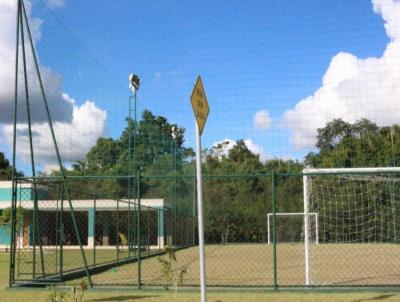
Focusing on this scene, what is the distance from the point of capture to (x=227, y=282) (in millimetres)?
12023

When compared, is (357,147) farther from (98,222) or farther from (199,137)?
(199,137)

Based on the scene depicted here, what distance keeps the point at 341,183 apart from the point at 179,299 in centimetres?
2212

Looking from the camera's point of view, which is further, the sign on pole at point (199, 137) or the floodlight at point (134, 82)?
the floodlight at point (134, 82)

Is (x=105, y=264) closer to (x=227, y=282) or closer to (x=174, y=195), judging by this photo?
(x=227, y=282)

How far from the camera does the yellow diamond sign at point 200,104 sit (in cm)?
634

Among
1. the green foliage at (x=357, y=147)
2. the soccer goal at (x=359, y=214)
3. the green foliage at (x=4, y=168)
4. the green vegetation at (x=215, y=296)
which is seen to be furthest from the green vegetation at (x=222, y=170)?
the green foliage at (x=4, y=168)

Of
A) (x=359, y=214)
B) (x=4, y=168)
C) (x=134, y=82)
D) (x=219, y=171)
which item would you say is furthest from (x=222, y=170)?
(x=4, y=168)

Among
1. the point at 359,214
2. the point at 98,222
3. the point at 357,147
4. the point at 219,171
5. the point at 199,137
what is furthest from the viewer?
the point at 219,171

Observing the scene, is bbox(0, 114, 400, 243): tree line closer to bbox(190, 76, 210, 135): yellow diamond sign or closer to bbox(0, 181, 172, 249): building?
bbox(0, 181, 172, 249): building

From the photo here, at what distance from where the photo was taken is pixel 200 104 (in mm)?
6512

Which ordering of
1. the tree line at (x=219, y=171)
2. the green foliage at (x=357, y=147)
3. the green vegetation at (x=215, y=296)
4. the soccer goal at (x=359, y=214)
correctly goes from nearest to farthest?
the green vegetation at (x=215, y=296), the tree line at (x=219, y=171), the soccer goal at (x=359, y=214), the green foliage at (x=357, y=147)

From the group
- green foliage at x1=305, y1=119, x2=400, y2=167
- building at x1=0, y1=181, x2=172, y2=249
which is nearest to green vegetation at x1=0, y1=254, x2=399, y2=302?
building at x1=0, y1=181, x2=172, y2=249

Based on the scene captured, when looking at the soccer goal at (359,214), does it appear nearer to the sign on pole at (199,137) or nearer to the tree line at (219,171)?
the tree line at (219,171)

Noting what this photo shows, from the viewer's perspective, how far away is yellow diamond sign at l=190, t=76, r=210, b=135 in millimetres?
6340
